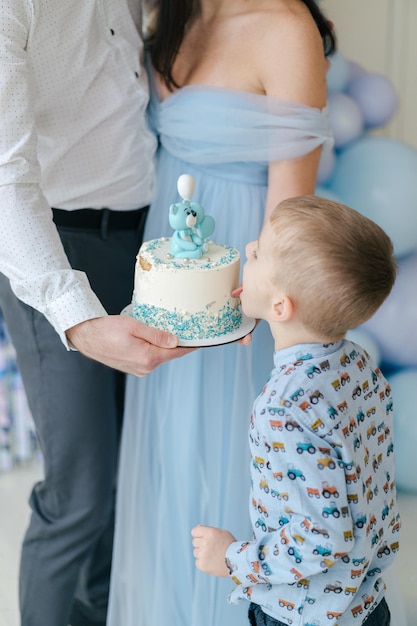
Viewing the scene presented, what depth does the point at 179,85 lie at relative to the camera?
165 cm

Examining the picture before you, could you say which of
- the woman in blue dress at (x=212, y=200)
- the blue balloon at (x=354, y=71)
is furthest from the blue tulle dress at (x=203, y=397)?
the blue balloon at (x=354, y=71)

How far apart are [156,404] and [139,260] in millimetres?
420

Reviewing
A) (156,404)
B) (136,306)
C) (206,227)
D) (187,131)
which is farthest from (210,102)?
(156,404)

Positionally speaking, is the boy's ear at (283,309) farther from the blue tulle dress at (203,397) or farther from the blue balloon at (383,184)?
the blue balloon at (383,184)

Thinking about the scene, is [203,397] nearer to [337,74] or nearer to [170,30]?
[170,30]

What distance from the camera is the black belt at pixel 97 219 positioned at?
1609 mm

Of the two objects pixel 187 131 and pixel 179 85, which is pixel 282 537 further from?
pixel 179 85

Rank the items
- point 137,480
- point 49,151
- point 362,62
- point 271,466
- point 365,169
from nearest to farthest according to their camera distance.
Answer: point 271,466 → point 49,151 → point 137,480 → point 365,169 → point 362,62

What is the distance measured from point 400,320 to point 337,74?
661 mm

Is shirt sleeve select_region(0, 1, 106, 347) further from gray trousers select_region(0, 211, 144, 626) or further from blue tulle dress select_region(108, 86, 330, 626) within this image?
blue tulle dress select_region(108, 86, 330, 626)

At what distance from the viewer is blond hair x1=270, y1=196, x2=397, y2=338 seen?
1070 mm

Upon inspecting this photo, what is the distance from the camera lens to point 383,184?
212 cm

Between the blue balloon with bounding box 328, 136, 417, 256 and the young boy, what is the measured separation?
3.31 feet

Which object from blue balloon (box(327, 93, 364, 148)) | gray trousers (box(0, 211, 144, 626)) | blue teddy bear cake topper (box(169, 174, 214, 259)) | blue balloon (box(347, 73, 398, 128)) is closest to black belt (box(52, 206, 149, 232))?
gray trousers (box(0, 211, 144, 626))
